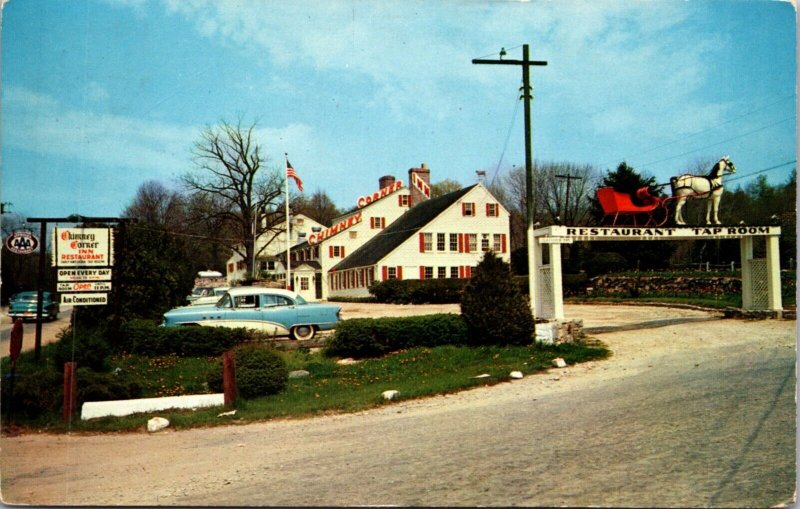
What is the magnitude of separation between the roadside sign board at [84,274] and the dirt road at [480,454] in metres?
3.59

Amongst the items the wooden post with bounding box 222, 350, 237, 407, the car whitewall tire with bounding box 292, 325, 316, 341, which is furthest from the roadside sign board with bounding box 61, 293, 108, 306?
the car whitewall tire with bounding box 292, 325, 316, 341

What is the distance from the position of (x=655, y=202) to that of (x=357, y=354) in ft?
27.0

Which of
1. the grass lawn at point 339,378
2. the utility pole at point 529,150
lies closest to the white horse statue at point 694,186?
the utility pole at point 529,150

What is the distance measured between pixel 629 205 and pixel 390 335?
679 cm

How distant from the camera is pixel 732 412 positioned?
276 inches

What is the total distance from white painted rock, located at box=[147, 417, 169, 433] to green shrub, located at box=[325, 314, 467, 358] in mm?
5801

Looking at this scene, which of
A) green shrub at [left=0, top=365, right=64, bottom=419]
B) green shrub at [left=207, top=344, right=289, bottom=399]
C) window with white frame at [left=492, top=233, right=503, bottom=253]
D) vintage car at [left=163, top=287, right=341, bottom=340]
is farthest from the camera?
window with white frame at [left=492, top=233, right=503, bottom=253]

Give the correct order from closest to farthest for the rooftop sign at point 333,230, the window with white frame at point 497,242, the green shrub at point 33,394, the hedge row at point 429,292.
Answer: the green shrub at point 33,394 → the hedge row at point 429,292 → the window with white frame at point 497,242 → the rooftop sign at point 333,230

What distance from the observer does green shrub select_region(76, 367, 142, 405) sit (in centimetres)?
901

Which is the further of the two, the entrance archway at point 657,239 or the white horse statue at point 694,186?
the white horse statue at point 694,186

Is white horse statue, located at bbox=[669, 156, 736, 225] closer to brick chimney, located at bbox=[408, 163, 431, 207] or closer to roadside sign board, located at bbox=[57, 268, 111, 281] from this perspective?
roadside sign board, located at bbox=[57, 268, 111, 281]

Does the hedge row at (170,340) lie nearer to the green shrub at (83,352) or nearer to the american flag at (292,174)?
the green shrub at (83,352)

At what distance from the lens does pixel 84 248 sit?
11086 mm

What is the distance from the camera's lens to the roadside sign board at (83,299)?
10.3m
